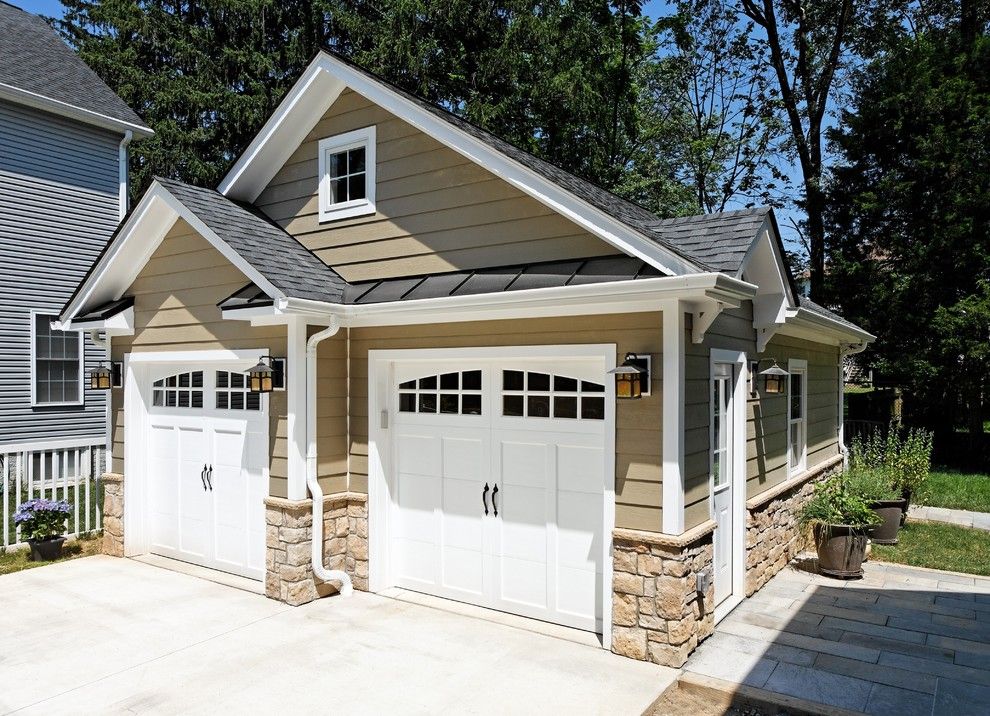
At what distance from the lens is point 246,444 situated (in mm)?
7008

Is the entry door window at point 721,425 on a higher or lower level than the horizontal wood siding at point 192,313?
lower

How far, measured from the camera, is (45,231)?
1251 centimetres

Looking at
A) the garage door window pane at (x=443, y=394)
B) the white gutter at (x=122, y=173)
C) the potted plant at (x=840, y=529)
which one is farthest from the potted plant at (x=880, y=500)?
the white gutter at (x=122, y=173)

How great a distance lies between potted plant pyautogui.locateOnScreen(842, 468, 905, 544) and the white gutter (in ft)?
42.8

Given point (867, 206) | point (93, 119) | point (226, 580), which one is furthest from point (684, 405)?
point (867, 206)

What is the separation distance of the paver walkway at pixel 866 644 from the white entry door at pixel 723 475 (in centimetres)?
34

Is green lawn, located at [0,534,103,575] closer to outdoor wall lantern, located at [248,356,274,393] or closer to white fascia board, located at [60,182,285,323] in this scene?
white fascia board, located at [60,182,285,323]

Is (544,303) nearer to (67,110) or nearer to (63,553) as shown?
(63,553)

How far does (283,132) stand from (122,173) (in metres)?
8.15

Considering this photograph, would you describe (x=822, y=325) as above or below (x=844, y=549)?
above

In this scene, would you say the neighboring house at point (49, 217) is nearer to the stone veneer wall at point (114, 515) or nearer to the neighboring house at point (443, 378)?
the stone veneer wall at point (114, 515)

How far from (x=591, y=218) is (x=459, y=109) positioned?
14.9m

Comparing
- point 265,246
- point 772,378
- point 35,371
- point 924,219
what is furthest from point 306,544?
point 924,219

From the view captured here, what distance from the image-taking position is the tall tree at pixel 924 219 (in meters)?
14.6
